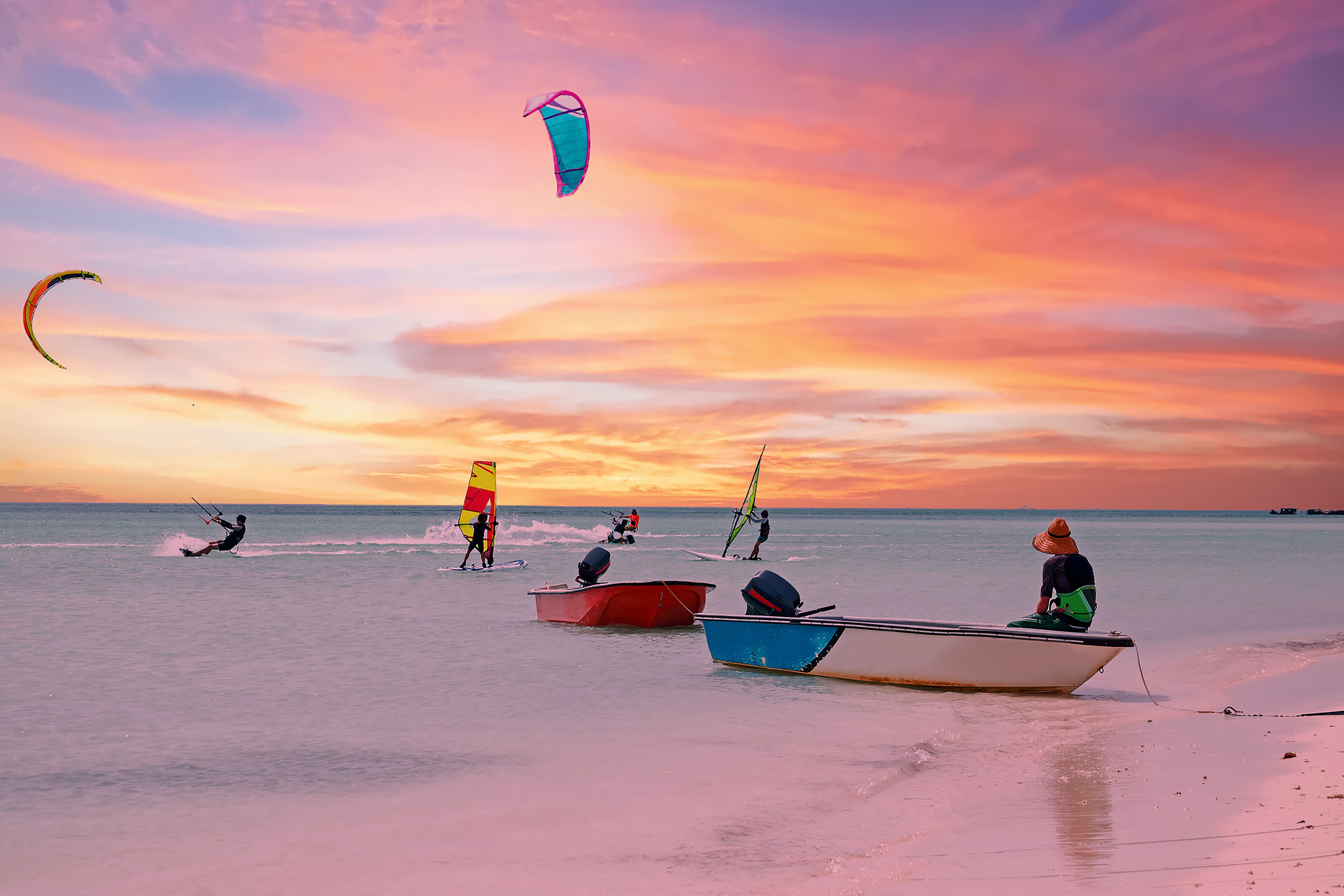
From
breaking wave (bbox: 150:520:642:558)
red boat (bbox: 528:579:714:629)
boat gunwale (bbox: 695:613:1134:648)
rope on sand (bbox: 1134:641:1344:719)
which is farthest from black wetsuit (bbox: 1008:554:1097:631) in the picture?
breaking wave (bbox: 150:520:642:558)

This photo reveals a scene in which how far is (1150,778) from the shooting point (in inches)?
265

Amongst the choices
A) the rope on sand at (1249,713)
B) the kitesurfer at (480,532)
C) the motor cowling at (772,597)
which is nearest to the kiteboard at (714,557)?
the kitesurfer at (480,532)

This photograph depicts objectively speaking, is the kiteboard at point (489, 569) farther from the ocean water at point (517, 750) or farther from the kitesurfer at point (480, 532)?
the ocean water at point (517, 750)

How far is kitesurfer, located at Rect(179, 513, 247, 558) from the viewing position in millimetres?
33562

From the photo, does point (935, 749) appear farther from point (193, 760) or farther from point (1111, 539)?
point (1111, 539)

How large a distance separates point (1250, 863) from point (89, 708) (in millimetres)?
10162

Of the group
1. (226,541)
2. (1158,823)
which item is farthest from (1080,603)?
(226,541)

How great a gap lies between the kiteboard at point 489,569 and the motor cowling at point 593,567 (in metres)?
14.2

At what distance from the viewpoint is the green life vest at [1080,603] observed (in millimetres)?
10094

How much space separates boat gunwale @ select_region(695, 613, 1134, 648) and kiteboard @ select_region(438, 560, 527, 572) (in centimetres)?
1924

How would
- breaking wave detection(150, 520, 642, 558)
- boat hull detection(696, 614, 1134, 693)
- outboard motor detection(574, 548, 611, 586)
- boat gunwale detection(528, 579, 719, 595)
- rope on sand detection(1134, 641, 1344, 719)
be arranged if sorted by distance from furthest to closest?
breaking wave detection(150, 520, 642, 558), outboard motor detection(574, 548, 611, 586), boat gunwale detection(528, 579, 719, 595), boat hull detection(696, 614, 1134, 693), rope on sand detection(1134, 641, 1344, 719)

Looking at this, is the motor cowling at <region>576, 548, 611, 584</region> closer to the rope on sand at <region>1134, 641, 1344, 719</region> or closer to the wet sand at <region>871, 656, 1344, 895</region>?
the rope on sand at <region>1134, 641, 1344, 719</region>

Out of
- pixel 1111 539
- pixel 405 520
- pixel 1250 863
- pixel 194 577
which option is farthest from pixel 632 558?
pixel 405 520

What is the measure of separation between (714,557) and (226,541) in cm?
1849
